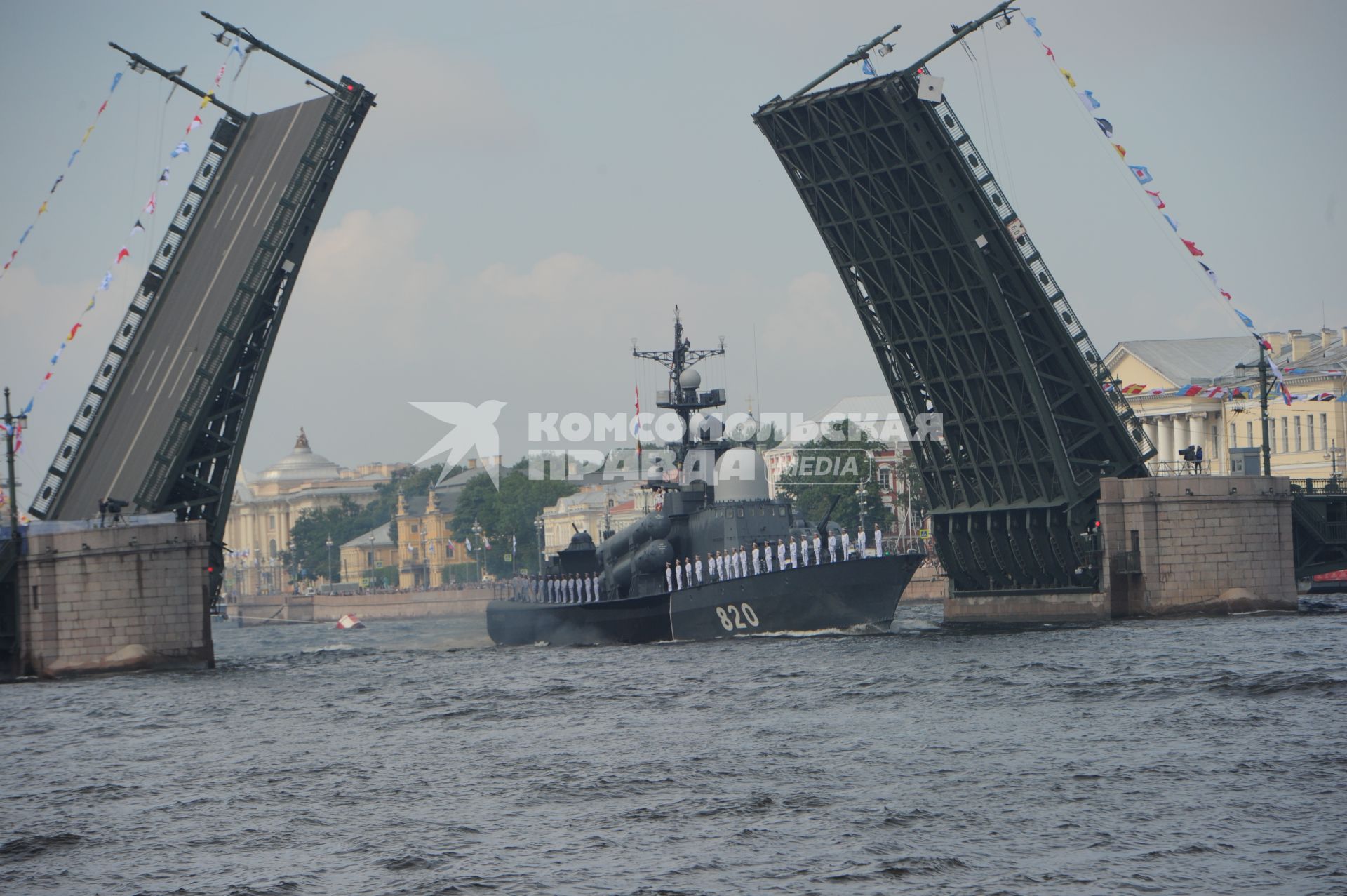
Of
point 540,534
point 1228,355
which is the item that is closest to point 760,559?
point 1228,355

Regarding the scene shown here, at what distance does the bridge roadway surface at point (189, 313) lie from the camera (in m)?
33.8

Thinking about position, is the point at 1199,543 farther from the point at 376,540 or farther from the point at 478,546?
the point at 376,540

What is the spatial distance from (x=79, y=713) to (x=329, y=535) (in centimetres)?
11761

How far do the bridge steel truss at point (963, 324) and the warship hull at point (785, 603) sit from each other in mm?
2928

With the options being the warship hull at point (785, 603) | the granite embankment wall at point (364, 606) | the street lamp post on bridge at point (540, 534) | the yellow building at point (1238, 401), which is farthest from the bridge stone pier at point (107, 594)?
the street lamp post on bridge at point (540, 534)

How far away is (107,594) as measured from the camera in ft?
106

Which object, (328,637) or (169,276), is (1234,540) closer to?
(169,276)

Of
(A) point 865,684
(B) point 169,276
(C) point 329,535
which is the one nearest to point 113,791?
(A) point 865,684

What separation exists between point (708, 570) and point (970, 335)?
756 centimetres

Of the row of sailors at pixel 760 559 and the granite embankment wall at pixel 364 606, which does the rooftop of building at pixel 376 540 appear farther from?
the row of sailors at pixel 760 559

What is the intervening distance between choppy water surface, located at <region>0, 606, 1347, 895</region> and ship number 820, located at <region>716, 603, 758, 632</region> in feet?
16.5

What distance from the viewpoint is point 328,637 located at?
69750mm

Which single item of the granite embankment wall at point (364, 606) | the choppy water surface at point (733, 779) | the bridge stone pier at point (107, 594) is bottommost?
the granite embankment wall at point (364, 606)

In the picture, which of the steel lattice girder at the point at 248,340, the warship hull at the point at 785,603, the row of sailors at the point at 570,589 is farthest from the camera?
the row of sailors at the point at 570,589
